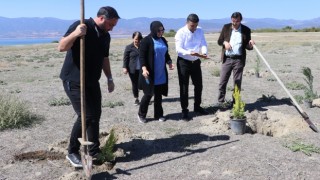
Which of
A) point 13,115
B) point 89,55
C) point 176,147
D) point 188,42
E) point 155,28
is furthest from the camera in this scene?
point 188,42

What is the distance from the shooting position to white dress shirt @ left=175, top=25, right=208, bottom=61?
747 cm

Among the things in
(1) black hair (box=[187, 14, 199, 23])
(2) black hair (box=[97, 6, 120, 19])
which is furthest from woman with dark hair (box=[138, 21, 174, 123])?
(2) black hair (box=[97, 6, 120, 19])

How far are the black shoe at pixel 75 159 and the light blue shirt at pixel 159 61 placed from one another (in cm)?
277

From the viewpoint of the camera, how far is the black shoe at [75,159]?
4924 millimetres

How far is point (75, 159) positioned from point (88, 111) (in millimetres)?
630

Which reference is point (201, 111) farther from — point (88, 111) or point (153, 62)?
point (88, 111)

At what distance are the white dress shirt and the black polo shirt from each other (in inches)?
109

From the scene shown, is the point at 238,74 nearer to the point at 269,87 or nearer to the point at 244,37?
the point at 244,37

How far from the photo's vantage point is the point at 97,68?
4883mm

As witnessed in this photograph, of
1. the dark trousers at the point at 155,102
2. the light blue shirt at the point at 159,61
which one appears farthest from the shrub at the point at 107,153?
the light blue shirt at the point at 159,61

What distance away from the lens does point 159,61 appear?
24.2ft

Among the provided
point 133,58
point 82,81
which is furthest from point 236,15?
point 82,81

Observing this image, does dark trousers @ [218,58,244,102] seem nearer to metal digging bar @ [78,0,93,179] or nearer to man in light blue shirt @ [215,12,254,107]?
man in light blue shirt @ [215,12,254,107]

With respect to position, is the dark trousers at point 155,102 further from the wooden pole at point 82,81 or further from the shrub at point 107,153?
the wooden pole at point 82,81
